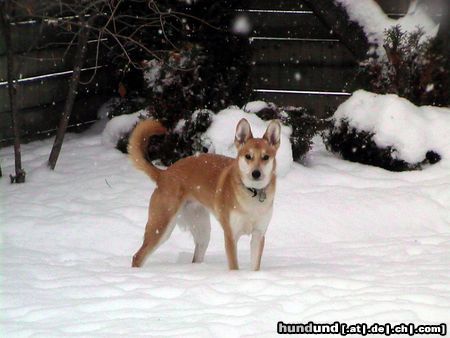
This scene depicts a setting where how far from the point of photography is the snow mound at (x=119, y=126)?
29.8 feet

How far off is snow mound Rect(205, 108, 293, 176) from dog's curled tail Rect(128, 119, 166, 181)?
2081 millimetres

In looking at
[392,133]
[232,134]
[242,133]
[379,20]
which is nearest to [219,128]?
[232,134]

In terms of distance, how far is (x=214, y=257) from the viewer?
6652 millimetres

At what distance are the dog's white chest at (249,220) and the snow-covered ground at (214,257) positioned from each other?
30 centimetres

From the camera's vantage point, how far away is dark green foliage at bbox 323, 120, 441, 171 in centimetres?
852

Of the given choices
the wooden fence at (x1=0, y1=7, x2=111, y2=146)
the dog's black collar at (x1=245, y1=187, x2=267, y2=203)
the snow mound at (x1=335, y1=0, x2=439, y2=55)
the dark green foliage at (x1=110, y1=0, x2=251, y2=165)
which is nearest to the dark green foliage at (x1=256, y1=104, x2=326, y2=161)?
the dark green foliage at (x1=110, y1=0, x2=251, y2=165)

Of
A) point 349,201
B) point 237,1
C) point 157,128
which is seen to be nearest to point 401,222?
point 349,201

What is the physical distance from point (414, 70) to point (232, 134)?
2146 millimetres

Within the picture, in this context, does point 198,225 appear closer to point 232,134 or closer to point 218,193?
point 218,193

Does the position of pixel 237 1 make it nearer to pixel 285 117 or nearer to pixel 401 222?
pixel 285 117

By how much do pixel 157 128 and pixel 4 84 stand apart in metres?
3.34

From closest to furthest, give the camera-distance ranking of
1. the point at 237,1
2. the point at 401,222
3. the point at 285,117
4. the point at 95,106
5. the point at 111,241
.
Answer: the point at 111,241 < the point at 401,222 < the point at 285,117 < the point at 237,1 < the point at 95,106

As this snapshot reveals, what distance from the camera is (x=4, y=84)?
8891 millimetres

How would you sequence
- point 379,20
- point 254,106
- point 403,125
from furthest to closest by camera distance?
point 379,20 < point 254,106 < point 403,125
